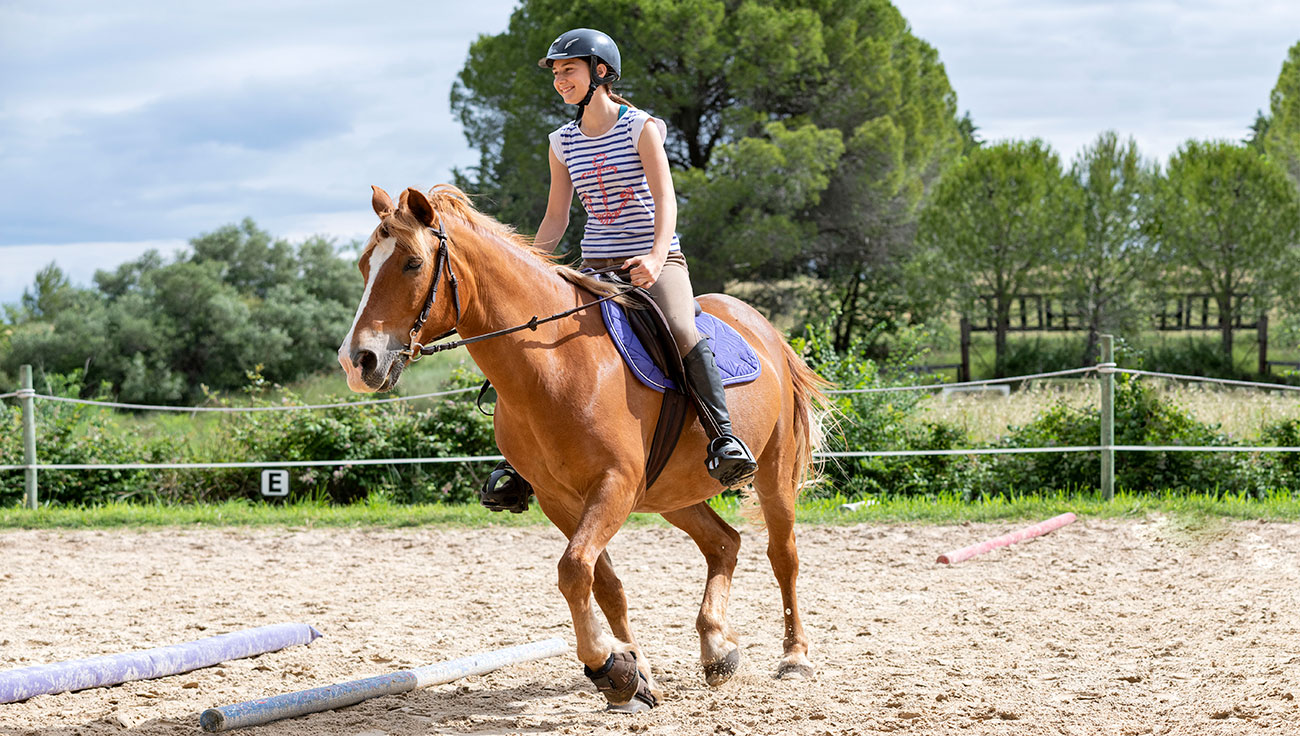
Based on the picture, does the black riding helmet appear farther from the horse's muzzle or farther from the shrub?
the shrub

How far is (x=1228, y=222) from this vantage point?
26344 mm

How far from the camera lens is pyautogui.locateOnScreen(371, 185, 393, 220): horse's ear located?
3346 millimetres

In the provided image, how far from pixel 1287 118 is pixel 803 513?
96.6 ft

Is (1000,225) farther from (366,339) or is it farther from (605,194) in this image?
(366,339)

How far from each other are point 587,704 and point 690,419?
3.96 feet

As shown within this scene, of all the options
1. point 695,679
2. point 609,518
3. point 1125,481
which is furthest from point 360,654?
point 1125,481

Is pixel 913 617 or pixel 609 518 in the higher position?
pixel 609 518

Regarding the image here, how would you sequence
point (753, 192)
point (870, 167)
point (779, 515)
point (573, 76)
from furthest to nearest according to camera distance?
point (870, 167)
point (753, 192)
point (779, 515)
point (573, 76)

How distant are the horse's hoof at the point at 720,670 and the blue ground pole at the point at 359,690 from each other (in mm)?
836

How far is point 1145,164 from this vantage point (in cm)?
2717

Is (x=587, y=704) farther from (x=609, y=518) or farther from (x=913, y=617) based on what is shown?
(x=913, y=617)

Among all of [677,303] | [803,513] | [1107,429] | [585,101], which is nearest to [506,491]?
[677,303]

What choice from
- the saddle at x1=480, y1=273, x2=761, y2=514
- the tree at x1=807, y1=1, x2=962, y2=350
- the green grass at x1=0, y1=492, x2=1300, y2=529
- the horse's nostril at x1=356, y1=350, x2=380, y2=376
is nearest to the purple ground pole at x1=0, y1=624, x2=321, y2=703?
the saddle at x1=480, y1=273, x2=761, y2=514

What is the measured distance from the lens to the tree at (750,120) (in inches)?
1013
